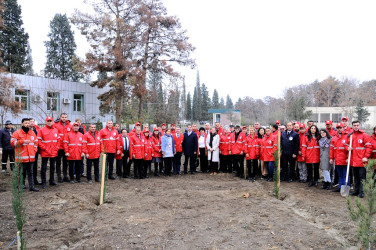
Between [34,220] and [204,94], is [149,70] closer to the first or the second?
[34,220]

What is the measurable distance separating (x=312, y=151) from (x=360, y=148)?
150cm

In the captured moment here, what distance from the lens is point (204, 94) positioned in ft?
241

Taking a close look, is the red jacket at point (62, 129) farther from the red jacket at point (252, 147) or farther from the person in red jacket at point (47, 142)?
the red jacket at point (252, 147)

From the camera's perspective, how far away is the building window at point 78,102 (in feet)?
93.8

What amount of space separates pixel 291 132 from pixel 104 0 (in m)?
18.5

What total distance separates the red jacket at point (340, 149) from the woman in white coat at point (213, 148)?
4152mm

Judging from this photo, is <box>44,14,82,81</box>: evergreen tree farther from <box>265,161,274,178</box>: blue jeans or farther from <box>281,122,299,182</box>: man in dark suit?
<box>281,122,299,182</box>: man in dark suit

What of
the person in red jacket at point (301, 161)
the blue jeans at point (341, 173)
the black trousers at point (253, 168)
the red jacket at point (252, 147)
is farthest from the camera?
the black trousers at point (253, 168)

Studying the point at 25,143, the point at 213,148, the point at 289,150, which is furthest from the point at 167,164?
the point at 25,143

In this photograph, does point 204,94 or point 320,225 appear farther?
point 204,94

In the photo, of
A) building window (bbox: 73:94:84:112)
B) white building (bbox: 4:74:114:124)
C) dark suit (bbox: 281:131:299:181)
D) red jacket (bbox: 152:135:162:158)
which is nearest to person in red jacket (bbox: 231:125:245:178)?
dark suit (bbox: 281:131:299:181)

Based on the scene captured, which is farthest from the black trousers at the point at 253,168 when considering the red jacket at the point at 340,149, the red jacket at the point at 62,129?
the red jacket at the point at 62,129

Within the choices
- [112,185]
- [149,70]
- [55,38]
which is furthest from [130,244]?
[55,38]

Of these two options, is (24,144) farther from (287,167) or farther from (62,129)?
(287,167)
